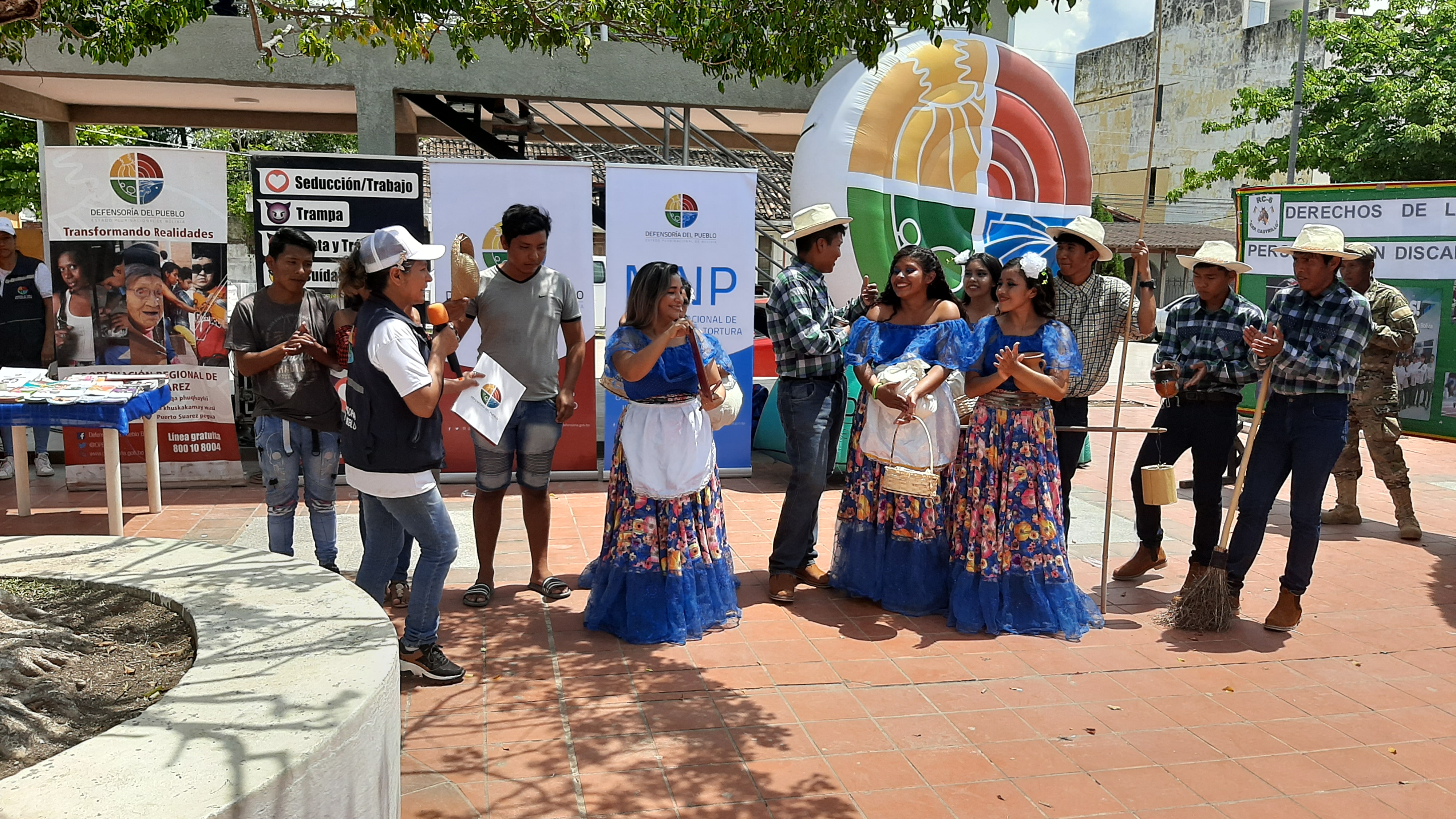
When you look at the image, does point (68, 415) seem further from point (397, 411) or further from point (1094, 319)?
point (1094, 319)

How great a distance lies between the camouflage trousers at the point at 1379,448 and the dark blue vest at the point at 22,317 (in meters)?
9.32

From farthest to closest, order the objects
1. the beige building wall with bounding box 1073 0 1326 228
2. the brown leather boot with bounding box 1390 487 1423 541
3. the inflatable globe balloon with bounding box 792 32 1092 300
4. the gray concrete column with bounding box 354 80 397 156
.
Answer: the beige building wall with bounding box 1073 0 1326 228
the gray concrete column with bounding box 354 80 397 156
the inflatable globe balloon with bounding box 792 32 1092 300
the brown leather boot with bounding box 1390 487 1423 541

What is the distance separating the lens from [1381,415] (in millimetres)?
7020

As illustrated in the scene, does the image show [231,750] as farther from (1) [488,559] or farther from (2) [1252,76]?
(2) [1252,76]

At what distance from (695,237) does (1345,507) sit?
192 inches

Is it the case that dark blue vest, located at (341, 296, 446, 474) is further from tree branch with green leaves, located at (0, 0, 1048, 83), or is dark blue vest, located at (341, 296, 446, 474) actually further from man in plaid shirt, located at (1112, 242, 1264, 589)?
man in plaid shirt, located at (1112, 242, 1264, 589)

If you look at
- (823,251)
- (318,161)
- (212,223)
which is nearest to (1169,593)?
(823,251)

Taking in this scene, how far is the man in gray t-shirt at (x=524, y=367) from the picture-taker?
505 cm

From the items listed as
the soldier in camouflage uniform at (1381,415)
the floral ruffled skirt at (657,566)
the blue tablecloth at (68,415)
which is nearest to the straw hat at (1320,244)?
the soldier in camouflage uniform at (1381,415)

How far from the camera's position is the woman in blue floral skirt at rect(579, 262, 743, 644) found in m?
4.59

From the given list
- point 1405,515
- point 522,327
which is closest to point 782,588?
point 522,327

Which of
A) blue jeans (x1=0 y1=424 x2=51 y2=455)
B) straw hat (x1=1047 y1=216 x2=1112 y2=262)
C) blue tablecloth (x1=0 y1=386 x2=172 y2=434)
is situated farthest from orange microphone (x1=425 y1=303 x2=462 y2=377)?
blue jeans (x1=0 y1=424 x2=51 y2=455)

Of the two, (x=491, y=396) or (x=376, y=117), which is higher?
(x=376, y=117)

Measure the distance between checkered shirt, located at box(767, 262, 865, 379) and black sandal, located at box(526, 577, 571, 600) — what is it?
60.2 inches
